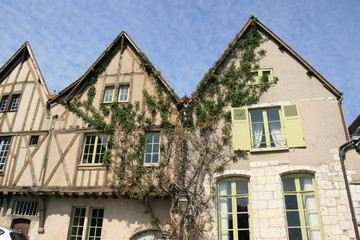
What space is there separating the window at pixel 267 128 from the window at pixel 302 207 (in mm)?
1065

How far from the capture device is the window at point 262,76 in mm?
10748

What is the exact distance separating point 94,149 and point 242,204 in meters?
5.22

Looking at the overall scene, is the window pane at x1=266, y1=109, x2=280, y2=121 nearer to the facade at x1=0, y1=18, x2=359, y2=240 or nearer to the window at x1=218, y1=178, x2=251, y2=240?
the facade at x1=0, y1=18, x2=359, y2=240

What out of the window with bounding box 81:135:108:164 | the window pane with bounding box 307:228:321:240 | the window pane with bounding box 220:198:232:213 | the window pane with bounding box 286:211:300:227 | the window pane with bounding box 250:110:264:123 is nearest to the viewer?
the window pane with bounding box 307:228:321:240

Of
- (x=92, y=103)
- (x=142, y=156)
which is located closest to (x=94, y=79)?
(x=92, y=103)

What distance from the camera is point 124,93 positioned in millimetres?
11953

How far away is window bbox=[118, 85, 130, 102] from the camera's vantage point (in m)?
11.8

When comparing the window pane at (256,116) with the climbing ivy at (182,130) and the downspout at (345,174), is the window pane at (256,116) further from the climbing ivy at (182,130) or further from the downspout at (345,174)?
the downspout at (345,174)

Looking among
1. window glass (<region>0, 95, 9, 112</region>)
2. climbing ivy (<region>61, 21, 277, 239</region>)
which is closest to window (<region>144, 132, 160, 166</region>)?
climbing ivy (<region>61, 21, 277, 239</region>)

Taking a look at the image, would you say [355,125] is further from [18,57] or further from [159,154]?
[18,57]

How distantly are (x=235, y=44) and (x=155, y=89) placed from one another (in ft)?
10.8

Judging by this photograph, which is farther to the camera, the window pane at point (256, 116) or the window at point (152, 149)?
the window at point (152, 149)

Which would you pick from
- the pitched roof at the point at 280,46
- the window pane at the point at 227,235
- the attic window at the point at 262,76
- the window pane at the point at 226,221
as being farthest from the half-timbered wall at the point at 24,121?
the attic window at the point at 262,76

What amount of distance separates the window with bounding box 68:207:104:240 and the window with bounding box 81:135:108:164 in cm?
159
